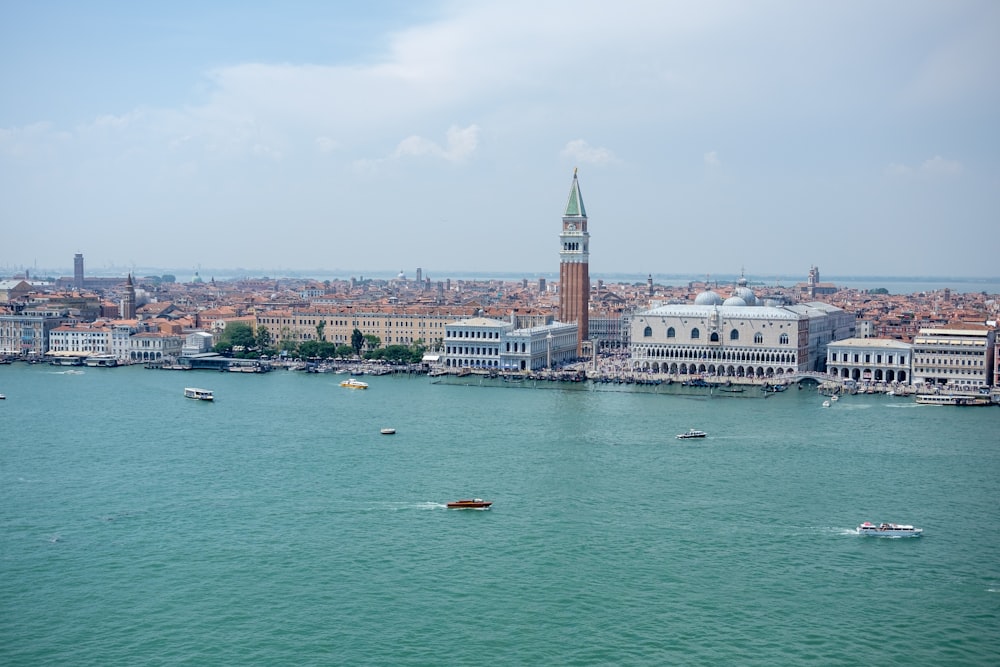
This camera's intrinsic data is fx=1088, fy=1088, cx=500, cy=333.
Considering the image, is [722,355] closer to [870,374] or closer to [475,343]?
[870,374]

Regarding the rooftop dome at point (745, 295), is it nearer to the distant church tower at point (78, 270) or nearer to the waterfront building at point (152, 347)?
the waterfront building at point (152, 347)

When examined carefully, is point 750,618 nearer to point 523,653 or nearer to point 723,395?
point 523,653

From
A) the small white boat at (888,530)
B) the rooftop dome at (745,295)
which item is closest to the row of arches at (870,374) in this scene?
the rooftop dome at (745,295)

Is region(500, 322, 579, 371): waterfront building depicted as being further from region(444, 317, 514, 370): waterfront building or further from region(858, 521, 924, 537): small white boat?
region(858, 521, 924, 537): small white boat

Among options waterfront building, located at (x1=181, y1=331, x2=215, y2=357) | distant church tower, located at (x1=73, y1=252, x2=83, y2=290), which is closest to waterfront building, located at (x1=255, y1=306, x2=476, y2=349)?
waterfront building, located at (x1=181, y1=331, x2=215, y2=357)

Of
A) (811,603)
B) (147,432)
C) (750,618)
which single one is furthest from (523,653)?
(147,432)
